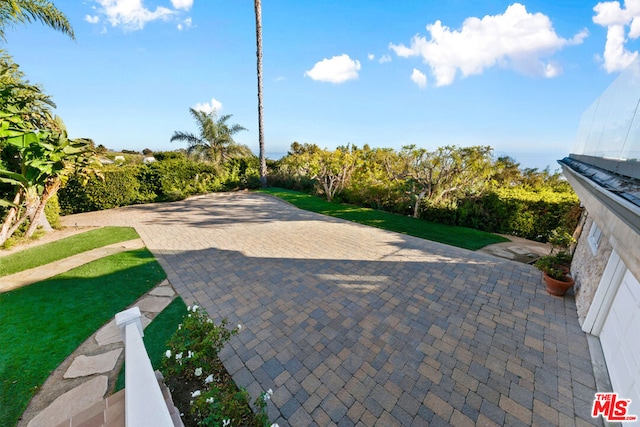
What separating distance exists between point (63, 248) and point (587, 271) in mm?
13207

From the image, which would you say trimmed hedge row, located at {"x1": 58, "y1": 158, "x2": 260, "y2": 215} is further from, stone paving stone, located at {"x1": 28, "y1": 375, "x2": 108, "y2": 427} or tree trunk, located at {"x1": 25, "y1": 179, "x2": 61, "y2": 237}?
stone paving stone, located at {"x1": 28, "y1": 375, "x2": 108, "y2": 427}

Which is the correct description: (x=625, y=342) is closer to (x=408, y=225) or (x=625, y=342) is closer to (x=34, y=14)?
(x=408, y=225)

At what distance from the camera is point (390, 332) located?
4.01 metres

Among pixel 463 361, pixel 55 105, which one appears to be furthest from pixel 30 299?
pixel 463 361

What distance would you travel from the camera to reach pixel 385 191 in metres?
12.8

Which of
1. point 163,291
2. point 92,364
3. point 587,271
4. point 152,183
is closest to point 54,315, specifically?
point 163,291

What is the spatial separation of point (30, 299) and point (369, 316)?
663 centimetres

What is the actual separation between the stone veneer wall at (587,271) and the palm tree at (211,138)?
19914mm

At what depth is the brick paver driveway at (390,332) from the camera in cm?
287

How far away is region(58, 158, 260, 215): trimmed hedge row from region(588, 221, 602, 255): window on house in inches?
629

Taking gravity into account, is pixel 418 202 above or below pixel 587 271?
above

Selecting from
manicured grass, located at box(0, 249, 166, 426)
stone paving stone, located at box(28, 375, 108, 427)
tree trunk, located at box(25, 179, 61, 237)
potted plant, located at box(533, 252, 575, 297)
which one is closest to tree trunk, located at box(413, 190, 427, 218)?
potted plant, located at box(533, 252, 575, 297)

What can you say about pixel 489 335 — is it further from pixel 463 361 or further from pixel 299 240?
pixel 299 240

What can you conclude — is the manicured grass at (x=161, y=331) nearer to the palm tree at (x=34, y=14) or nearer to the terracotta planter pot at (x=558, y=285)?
the terracotta planter pot at (x=558, y=285)
